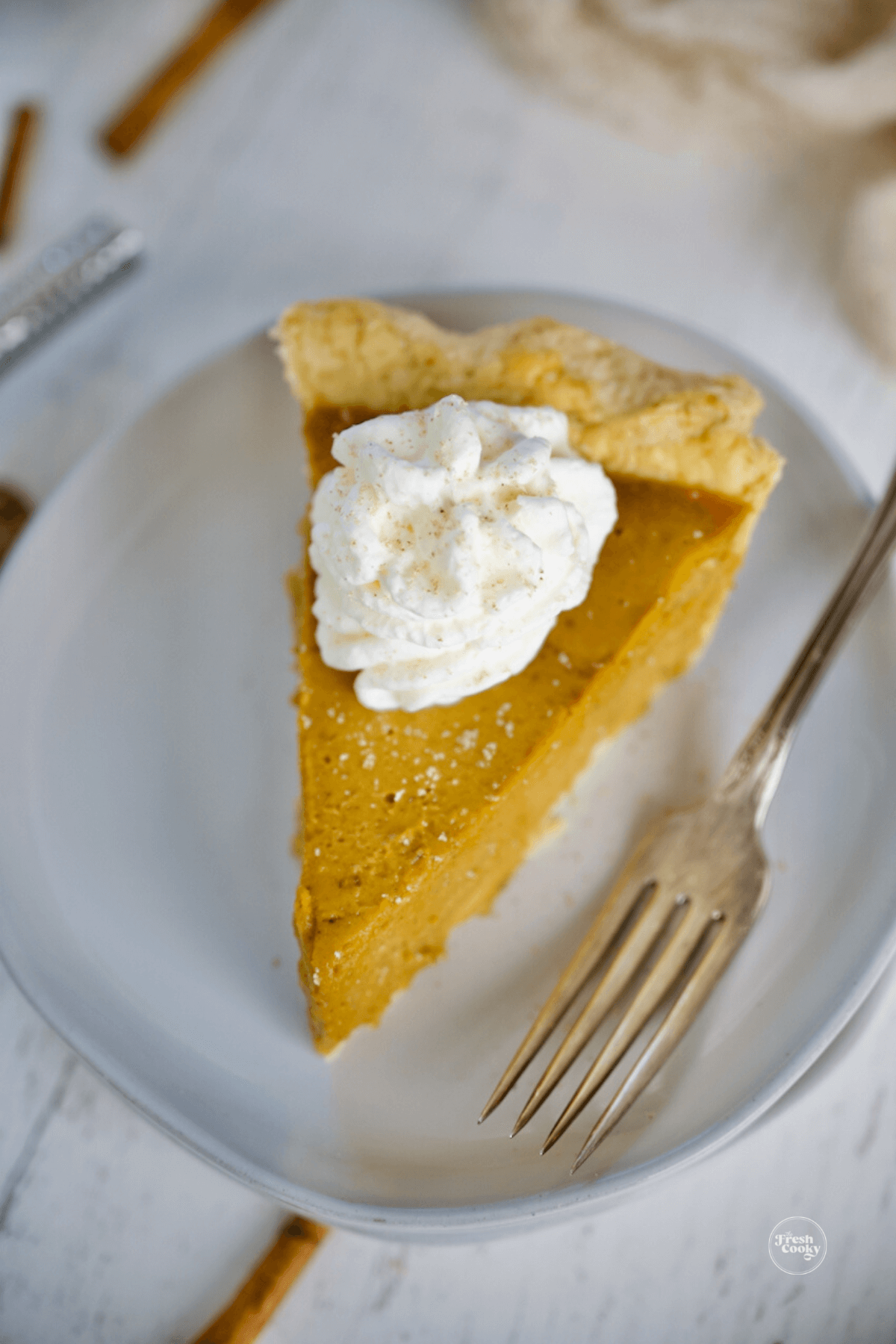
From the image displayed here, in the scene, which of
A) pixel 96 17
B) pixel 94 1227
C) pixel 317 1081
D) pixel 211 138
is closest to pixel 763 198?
pixel 211 138

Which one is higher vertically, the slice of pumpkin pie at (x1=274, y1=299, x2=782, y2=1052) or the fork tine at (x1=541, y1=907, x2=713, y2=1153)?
the slice of pumpkin pie at (x1=274, y1=299, x2=782, y2=1052)

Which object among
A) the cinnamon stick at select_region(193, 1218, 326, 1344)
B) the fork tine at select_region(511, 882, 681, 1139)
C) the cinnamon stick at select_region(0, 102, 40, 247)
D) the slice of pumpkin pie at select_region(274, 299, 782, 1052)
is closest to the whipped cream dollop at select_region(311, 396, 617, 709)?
the slice of pumpkin pie at select_region(274, 299, 782, 1052)

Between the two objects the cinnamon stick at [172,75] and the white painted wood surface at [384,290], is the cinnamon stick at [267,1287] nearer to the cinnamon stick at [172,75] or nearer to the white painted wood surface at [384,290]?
the white painted wood surface at [384,290]

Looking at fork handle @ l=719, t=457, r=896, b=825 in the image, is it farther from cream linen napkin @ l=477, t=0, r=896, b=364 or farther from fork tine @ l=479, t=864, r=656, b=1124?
cream linen napkin @ l=477, t=0, r=896, b=364

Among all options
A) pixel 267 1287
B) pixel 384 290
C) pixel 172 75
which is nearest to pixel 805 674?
pixel 384 290

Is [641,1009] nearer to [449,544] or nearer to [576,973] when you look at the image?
[576,973]

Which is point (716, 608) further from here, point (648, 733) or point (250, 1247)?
point (250, 1247)

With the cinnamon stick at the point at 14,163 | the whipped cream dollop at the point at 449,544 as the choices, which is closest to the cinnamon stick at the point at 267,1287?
the whipped cream dollop at the point at 449,544
